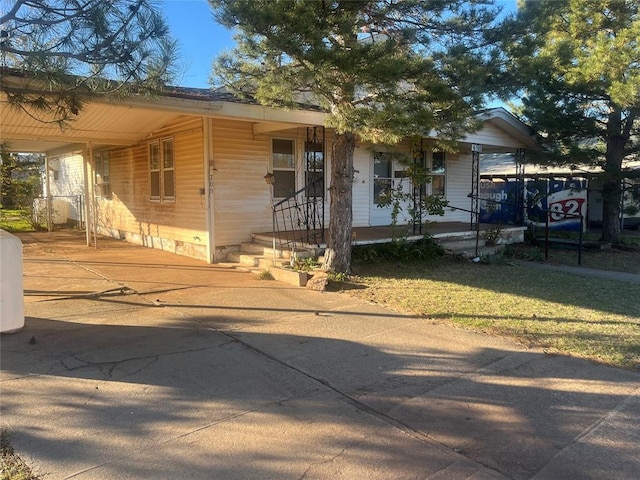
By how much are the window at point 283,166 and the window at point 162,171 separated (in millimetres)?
2381

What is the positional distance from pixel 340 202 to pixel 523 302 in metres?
3.20

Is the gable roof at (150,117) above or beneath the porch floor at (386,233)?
above

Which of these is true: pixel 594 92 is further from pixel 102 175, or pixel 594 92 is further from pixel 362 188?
pixel 102 175

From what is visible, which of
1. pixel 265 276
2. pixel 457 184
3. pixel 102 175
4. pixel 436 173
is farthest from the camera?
pixel 102 175

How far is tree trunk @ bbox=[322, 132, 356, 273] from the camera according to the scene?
8.08 m

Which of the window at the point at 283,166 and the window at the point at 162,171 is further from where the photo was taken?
the window at the point at 162,171

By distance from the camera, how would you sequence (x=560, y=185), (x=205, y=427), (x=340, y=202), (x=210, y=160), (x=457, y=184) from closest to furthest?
(x=205, y=427)
(x=340, y=202)
(x=210, y=160)
(x=457, y=184)
(x=560, y=185)

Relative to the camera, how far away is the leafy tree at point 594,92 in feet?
35.0

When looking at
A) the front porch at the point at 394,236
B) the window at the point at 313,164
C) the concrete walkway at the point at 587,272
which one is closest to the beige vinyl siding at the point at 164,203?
the front porch at the point at 394,236

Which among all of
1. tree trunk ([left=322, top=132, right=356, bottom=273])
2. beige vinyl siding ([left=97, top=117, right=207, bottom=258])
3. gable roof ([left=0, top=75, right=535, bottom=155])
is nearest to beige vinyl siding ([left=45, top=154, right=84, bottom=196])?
beige vinyl siding ([left=97, top=117, right=207, bottom=258])

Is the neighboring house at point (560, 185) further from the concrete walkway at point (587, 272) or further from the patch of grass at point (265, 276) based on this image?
the patch of grass at point (265, 276)

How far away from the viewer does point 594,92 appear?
12.3 metres

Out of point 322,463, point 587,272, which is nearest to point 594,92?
point 587,272

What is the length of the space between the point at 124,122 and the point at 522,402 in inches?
385
